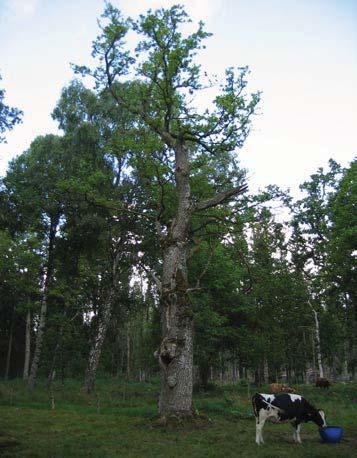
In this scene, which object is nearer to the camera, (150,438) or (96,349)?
(150,438)

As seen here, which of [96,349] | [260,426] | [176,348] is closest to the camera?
[260,426]

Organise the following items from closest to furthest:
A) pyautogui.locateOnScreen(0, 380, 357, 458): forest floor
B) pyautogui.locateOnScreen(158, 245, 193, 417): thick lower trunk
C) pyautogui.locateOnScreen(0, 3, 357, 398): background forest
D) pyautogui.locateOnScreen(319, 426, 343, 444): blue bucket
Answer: pyautogui.locateOnScreen(0, 380, 357, 458): forest floor
pyautogui.locateOnScreen(319, 426, 343, 444): blue bucket
pyautogui.locateOnScreen(158, 245, 193, 417): thick lower trunk
pyautogui.locateOnScreen(0, 3, 357, 398): background forest

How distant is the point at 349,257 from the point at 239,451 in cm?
1941

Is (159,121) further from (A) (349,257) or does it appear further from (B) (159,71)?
(A) (349,257)

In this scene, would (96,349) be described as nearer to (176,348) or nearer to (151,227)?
(151,227)

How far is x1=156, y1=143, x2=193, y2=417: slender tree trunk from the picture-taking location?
40.3 feet

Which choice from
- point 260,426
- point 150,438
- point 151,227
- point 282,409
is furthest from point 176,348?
point 151,227

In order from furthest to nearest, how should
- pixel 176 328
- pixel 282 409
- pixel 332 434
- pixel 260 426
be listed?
pixel 176 328 → pixel 282 409 → pixel 260 426 → pixel 332 434

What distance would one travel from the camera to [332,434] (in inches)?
412

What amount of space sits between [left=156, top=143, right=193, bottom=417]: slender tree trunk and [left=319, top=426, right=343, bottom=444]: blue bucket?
4.10 m

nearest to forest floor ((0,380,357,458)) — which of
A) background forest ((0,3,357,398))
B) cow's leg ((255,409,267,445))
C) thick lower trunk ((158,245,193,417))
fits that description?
cow's leg ((255,409,267,445))

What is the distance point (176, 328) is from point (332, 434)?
5405 millimetres

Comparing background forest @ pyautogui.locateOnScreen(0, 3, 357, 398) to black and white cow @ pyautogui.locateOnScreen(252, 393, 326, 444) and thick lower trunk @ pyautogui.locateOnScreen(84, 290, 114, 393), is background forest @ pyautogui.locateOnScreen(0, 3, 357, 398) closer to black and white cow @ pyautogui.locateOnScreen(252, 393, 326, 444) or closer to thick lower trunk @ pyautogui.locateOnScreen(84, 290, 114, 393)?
thick lower trunk @ pyautogui.locateOnScreen(84, 290, 114, 393)

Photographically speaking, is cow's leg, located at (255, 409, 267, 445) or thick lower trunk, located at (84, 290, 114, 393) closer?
cow's leg, located at (255, 409, 267, 445)
